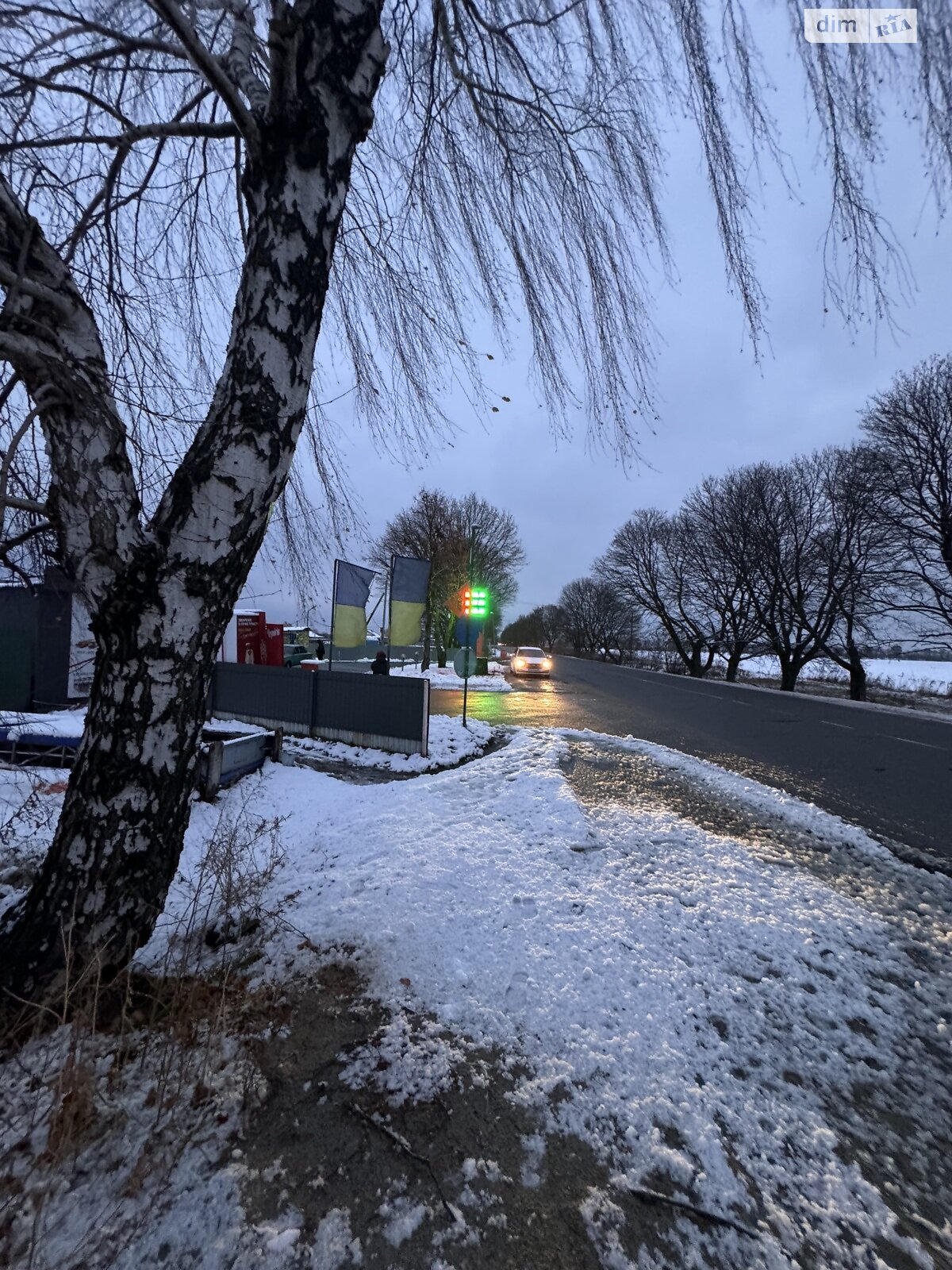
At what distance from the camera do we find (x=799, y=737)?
35.8ft

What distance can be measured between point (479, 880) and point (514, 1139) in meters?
1.92

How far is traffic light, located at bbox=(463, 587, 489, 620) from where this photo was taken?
1346 centimetres

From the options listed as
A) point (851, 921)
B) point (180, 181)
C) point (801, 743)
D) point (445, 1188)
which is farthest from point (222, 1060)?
point (801, 743)

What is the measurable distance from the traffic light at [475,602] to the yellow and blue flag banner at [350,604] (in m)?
2.44

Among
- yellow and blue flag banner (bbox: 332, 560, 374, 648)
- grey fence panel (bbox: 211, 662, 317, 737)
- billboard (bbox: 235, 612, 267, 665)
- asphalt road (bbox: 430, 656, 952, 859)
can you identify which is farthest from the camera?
billboard (bbox: 235, 612, 267, 665)

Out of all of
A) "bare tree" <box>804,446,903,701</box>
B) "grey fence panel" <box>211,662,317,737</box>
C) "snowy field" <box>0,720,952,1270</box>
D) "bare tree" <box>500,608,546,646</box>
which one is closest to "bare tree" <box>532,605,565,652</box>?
"bare tree" <box>500,608,546,646</box>

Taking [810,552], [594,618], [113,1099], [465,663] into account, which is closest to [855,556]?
[810,552]

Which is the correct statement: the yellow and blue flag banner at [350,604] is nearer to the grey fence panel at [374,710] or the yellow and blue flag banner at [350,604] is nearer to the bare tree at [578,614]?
the grey fence panel at [374,710]

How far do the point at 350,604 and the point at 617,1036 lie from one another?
1172 cm

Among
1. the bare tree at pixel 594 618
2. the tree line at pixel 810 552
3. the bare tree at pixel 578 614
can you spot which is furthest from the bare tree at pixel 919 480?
the bare tree at pixel 578 614

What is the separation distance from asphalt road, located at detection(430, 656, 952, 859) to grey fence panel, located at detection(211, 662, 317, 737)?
4199 mm

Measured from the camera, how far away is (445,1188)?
1.64 metres

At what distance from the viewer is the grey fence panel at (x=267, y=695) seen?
36.0 ft

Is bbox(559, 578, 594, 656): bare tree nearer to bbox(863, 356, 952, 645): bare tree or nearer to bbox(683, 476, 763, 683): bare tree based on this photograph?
bbox(683, 476, 763, 683): bare tree
